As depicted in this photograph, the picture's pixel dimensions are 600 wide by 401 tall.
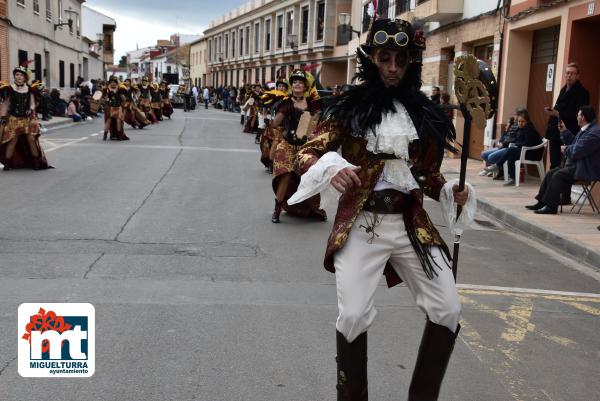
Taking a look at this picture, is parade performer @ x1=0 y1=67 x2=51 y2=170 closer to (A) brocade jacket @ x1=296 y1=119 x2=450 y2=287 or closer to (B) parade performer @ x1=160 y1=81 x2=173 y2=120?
(A) brocade jacket @ x1=296 y1=119 x2=450 y2=287

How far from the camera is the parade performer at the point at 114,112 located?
66.7ft

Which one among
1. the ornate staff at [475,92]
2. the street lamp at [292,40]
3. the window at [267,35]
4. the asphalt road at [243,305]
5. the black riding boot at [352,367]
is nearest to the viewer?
the black riding boot at [352,367]

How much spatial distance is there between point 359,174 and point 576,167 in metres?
7.53

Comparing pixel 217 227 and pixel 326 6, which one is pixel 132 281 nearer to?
pixel 217 227

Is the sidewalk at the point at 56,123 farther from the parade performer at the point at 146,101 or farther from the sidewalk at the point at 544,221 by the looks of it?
the sidewalk at the point at 544,221

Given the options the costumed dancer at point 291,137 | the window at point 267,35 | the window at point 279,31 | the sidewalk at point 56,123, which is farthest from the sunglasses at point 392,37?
the window at point 267,35

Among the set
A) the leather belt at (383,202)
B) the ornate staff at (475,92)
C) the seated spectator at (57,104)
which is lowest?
the seated spectator at (57,104)

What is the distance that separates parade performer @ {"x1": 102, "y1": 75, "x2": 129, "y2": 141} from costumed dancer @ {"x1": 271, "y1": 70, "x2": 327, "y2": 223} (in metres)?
12.5

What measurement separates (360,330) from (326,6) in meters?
39.1

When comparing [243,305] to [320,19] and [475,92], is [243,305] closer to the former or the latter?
[475,92]

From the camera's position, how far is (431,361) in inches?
122

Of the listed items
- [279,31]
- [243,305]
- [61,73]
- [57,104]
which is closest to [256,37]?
[279,31]

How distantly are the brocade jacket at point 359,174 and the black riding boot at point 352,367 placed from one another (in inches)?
14.9

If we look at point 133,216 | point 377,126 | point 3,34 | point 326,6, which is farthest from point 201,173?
point 326,6
